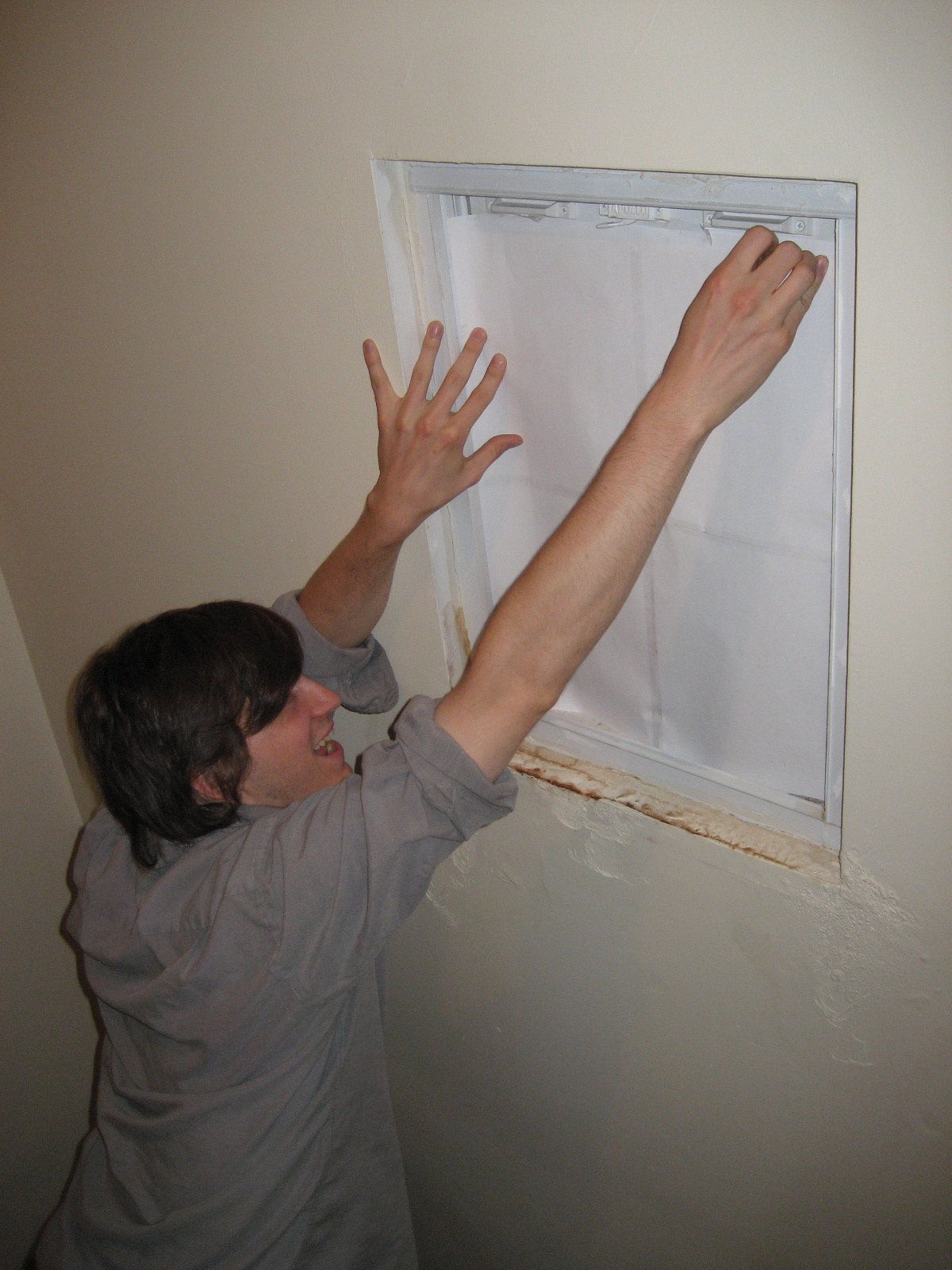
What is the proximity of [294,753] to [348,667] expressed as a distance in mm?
155

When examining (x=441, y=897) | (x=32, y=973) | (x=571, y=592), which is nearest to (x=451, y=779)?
(x=571, y=592)

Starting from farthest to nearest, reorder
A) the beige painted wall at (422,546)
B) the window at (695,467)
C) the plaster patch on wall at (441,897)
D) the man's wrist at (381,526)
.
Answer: the plaster patch on wall at (441,897) < the man's wrist at (381,526) < the window at (695,467) < the beige painted wall at (422,546)

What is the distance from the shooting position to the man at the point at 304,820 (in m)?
0.87

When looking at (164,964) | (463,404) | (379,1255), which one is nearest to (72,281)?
(463,404)

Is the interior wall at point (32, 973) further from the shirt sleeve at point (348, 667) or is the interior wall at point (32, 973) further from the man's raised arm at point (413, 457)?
the man's raised arm at point (413, 457)

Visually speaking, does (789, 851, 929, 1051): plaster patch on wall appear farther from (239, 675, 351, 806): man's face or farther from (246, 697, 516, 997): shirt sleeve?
(239, 675, 351, 806): man's face

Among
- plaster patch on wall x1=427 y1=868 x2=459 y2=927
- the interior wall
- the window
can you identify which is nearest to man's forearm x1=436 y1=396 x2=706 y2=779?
the window

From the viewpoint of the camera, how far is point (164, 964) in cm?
109

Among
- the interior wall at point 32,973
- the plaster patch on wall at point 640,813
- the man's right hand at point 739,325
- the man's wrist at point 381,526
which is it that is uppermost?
the man's right hand at point 739,325

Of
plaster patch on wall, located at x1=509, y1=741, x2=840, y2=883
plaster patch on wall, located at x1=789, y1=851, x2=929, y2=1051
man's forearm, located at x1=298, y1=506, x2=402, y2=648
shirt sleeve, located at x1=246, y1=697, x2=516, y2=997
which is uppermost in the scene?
man's forearm, located at x1=298, y1=506, x2=402, y2=648

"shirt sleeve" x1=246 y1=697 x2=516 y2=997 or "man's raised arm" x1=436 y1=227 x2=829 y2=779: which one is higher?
"man's raised arm" x1=436 y1=227 x2=829 y2=779

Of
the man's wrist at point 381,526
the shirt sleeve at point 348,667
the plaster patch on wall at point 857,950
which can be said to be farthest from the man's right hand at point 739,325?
the shirt sleeve at point 348,667

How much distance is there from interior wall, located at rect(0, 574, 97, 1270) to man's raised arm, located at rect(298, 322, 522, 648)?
1.16 meters

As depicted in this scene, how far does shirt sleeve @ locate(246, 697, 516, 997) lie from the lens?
91 cm
